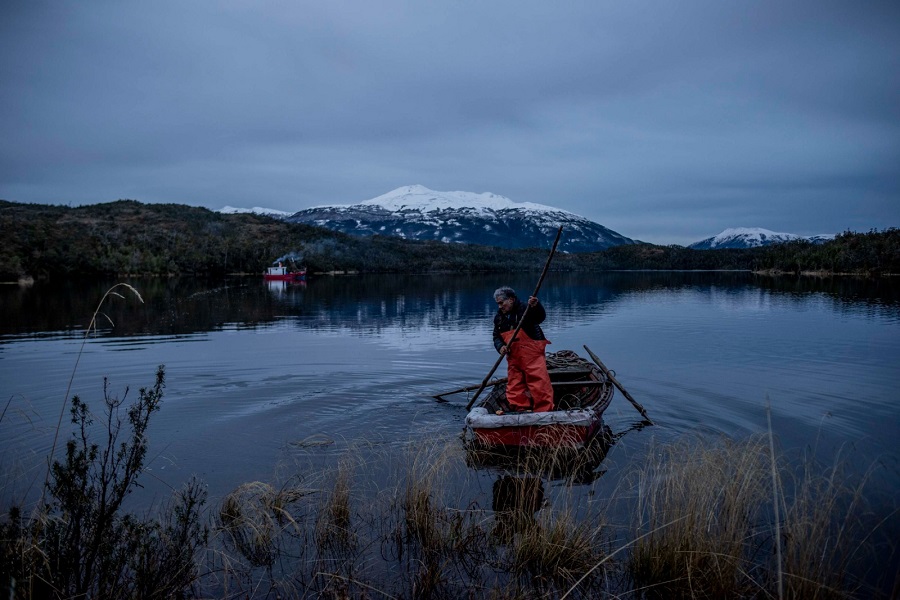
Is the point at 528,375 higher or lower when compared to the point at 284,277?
lower

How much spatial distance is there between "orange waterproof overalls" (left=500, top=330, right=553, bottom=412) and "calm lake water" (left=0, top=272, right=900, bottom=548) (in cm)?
170

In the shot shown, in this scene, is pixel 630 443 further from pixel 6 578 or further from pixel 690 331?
pixel 690 331

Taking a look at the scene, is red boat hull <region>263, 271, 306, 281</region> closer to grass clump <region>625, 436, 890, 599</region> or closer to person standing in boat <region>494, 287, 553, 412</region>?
person standing in boat <region>494, 287, 553, 412</region>

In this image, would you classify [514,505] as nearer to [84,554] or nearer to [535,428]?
[535,428]

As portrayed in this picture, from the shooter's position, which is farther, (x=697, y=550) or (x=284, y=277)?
(x=284, y=277)

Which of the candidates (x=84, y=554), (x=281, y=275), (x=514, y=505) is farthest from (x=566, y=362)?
(x=281, y=275)

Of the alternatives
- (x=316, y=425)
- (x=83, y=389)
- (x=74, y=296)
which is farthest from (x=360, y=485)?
(x=74, y=296)

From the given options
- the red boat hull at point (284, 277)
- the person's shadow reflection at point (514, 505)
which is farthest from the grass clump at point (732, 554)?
the red boat hull at point (284, 277)

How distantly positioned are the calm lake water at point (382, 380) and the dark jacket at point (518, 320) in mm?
2434

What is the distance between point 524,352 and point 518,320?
67 cm

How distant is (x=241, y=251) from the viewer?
114125mm

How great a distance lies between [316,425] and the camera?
1179cm

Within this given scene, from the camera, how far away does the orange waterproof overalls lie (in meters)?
10.1

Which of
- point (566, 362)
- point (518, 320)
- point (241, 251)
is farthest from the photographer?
point (241, 251)
